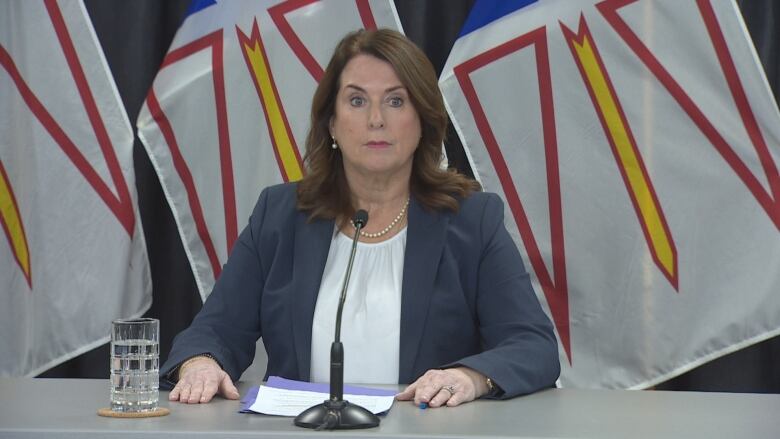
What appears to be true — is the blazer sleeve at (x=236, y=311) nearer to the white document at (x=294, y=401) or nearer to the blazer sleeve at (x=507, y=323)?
the white document at (x=294, y=401)

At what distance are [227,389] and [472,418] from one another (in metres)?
0.48

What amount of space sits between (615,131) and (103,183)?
152 cm

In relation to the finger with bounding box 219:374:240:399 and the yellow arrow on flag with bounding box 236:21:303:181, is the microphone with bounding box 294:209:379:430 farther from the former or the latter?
the yellow arrow on flag with bounding box 236:21:303:181

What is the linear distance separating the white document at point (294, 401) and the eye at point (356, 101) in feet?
2.56

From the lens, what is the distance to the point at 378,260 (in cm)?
237

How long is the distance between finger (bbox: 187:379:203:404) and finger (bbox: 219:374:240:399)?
4 cm

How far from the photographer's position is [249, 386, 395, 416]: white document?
66.2 inches

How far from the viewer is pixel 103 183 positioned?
3230 millimetres

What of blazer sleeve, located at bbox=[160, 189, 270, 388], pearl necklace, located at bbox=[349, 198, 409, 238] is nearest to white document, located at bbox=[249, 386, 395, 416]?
blazer sleeve, located at bbox=[160, 189, 270, 388]

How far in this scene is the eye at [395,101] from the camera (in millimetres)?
2371

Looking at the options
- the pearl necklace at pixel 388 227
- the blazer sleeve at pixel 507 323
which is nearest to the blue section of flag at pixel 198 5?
the pearl necklace at pixel 388 227

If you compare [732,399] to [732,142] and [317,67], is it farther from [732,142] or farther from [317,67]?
[317,67]

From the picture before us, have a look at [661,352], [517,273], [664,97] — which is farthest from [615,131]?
[517,273]

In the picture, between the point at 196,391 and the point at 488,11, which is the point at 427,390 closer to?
the point at 196,391
